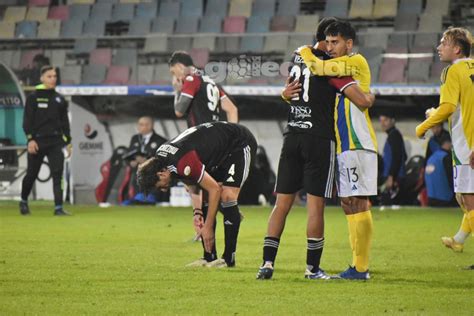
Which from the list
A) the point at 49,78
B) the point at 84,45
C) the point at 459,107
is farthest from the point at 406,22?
the point at 459,107

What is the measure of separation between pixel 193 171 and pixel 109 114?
45.9ft

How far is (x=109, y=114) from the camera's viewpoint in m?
22.6

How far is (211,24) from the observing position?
78.6ft

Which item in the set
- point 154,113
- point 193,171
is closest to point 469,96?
point 193,171

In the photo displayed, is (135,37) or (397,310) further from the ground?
(135,37)

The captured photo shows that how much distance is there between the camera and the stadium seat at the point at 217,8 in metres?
24.5

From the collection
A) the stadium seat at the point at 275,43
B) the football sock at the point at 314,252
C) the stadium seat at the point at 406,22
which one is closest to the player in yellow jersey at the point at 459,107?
the football sock at the point at 314,252

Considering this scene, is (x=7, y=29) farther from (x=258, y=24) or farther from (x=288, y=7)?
(x=288, y=7)

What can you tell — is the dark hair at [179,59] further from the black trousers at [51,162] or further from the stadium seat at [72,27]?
the stadium seat at [72,27]

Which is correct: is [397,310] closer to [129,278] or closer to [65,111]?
[129,278]

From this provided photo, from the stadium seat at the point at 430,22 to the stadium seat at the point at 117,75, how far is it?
6292 millimetres

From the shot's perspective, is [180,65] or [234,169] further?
[180,65]

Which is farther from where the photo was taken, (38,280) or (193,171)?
(193,171)

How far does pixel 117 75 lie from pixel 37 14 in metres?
4.61
